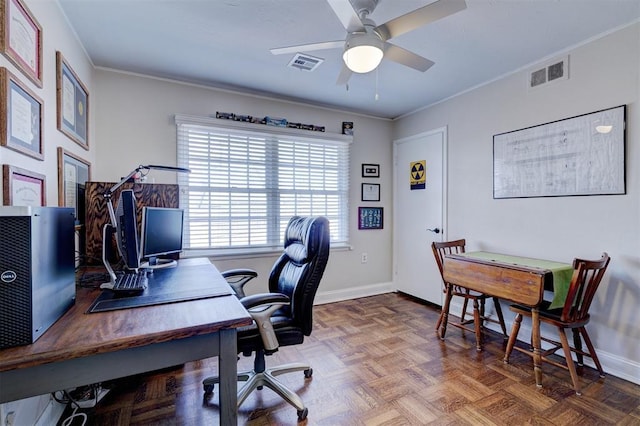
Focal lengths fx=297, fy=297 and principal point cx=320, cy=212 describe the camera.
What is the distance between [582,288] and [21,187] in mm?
3256

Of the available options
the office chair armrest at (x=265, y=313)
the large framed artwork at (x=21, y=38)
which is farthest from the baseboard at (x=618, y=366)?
the large framed artwork at (x=21, y=38)

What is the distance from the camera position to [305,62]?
2473mm

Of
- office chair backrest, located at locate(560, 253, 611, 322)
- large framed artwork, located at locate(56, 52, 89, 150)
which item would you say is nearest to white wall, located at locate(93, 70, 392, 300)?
large framed artwork, located at locate(56, 52, 89, 150)

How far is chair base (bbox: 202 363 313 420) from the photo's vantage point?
164 cm

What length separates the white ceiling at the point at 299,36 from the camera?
5.91 ft

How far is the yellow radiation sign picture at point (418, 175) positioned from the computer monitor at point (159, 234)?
268cm

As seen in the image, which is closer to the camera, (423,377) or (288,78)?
(423,377)

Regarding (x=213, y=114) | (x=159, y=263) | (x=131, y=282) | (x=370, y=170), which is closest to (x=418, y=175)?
(x=370, y=170)

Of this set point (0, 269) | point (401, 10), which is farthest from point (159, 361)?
point (401, 10)

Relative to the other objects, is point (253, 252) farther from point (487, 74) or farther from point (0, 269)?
point (487, 74)

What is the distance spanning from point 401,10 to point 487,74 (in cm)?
137

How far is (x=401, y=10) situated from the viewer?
1809 mm

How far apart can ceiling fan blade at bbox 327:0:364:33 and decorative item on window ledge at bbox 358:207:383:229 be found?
2506 millimetres

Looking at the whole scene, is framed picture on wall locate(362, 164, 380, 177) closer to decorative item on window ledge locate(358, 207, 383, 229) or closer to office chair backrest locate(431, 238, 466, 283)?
decorative item on window ledge locate(358, 207, 383, 229)
